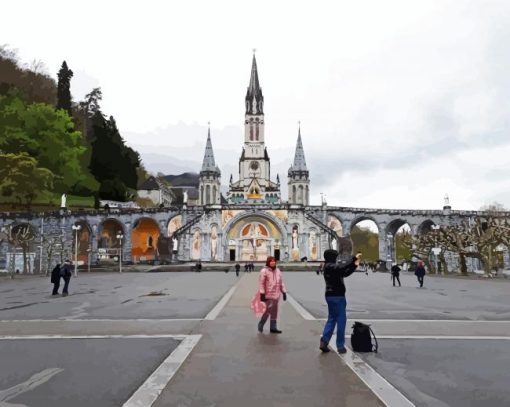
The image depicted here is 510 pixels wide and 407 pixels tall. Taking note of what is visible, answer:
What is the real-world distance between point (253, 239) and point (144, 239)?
1754cm

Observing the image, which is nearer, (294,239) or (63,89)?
(294,239)

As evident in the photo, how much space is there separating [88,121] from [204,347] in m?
85.1

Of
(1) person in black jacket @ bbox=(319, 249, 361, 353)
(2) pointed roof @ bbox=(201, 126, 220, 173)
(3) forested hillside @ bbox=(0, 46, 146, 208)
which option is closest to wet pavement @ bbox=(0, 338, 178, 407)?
(1) person in black jacket @ bbox=(319, 249, 361, 353)

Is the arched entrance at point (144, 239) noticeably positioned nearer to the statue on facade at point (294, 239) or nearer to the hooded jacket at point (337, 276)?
the statue on facade at point (294, 239)

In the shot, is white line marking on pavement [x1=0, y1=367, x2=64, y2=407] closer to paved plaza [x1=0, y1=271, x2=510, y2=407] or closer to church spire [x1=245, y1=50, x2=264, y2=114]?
paved plaza [x1=0, y1=271, x2=510, y2=407]

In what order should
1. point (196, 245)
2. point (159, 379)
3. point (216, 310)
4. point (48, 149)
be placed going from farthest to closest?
1. point (196, 245)
2. point (48, 149)
3. point (216, 310)
4. point (159, 379)

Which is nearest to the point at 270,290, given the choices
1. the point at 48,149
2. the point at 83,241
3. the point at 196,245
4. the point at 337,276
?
the point at 337,276

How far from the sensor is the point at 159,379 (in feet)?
17.7

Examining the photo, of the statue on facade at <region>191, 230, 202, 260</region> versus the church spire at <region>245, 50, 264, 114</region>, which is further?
the church spire at <region>245, 50, 264, 114</region>

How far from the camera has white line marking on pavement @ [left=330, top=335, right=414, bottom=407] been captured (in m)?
4.66

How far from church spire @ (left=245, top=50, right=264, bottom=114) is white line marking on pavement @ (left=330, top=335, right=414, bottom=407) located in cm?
9732

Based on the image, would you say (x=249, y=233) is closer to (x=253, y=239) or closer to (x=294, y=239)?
(x=253, y=239)

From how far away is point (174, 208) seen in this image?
6631 cm

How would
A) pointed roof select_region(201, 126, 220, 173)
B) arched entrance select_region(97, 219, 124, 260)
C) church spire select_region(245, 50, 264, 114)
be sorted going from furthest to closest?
1. church spire select_region(245, 50, 264, 114)
2. pointed roof select_region(201, 126, 220, 173)
3. arched entrance select_region(97, 219, 124, 260)
